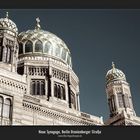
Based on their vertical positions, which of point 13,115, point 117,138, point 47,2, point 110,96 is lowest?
point 117,138

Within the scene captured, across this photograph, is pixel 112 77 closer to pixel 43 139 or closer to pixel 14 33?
pixel 14 33

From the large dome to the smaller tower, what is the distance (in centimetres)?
316

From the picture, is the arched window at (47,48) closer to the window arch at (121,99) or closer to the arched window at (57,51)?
the arched window at (57,51)

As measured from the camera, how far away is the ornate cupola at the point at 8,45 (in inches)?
545

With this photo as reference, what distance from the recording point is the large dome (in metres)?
19.3

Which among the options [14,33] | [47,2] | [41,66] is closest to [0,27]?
[14,33]

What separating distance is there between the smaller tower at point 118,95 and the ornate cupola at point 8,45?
6578 mm

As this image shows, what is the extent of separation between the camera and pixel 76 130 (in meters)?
5.23

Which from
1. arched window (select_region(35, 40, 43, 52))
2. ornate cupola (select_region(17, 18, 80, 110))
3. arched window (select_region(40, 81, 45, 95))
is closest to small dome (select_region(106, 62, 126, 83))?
ornate cupola (select_region(17, 18, 80, 110))

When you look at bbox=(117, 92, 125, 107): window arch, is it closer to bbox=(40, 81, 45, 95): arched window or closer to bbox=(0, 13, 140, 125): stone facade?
bbox=(0, 13, 140, 125): stone facade

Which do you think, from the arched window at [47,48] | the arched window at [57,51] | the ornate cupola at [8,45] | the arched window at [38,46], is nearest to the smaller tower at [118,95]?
the arched window at [57,51]

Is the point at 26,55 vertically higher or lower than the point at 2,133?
higher

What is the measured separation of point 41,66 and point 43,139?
13.4 m

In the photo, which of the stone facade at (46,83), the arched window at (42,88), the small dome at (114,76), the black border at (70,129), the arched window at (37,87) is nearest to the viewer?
the black border at (70,129)
